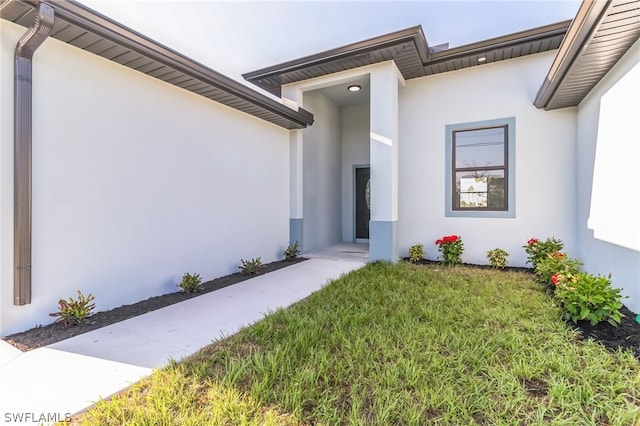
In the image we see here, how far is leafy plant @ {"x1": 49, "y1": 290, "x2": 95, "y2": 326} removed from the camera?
3.03m

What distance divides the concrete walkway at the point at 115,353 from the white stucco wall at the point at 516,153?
12.0 feet

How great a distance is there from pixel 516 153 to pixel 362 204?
14.2 feet

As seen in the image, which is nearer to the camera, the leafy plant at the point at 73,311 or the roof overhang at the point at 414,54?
the leafy plant at the point at 73,311

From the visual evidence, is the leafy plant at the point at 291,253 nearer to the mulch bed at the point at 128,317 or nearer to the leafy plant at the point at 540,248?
the mulch bed at the point at 128,317

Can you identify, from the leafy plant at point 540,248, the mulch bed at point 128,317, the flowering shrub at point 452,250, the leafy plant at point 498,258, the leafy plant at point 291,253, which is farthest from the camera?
the leafy plant at point 291,253

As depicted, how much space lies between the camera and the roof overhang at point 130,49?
9.04 ft

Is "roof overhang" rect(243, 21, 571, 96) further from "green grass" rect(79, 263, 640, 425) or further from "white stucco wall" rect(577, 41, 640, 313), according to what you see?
"green grass" rect(79, 263, 640, 425)

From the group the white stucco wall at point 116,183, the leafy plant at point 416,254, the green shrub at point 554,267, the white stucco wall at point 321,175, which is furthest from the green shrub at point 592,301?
the white stucco wall at point 321,175

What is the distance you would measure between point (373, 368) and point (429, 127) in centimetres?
574

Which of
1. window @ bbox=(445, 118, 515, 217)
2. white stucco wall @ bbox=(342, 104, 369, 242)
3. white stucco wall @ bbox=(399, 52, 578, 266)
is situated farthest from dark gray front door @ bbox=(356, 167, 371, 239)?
window @ bbox=(445, 118, 515, 217)

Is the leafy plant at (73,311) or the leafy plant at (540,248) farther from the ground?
the leafy plant at (540,248)

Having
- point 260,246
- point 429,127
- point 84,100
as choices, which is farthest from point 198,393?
point 429,127

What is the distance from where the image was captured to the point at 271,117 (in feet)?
19.8

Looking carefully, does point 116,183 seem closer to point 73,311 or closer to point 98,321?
point 73,311
